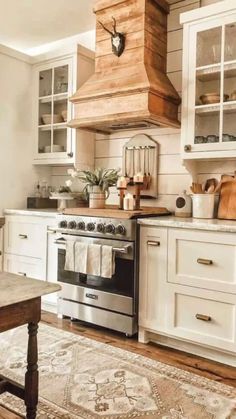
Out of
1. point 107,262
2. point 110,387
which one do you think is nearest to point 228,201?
point 107,262

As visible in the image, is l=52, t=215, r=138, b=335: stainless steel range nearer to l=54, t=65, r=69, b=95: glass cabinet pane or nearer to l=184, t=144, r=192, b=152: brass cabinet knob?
l=184, t=144, r=192, b=152: brass cabinet knob

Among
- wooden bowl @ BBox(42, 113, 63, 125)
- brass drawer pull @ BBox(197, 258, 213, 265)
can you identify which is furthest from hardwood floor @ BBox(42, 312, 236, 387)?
wooden bowl @ BBox(42, 113, 63, 125)

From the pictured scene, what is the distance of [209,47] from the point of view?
2.73 meters

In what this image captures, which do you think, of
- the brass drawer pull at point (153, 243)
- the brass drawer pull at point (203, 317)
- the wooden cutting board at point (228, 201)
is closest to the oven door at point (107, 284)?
the brass drawer pull at point (153, 243)

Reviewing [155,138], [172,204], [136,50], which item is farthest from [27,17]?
[172,204]

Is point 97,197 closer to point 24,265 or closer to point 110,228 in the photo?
point 110,228

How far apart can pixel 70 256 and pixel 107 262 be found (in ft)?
1.26

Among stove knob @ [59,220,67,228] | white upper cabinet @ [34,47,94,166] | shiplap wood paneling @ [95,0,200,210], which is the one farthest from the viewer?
white upper cabinet @ [34,47,94,166]

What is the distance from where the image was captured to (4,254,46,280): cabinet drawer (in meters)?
3.40

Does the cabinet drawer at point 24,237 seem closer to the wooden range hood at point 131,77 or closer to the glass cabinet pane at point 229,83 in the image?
the wooden range hood at point 131,77

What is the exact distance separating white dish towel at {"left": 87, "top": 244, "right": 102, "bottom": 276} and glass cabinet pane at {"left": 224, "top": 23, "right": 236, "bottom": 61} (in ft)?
5.61

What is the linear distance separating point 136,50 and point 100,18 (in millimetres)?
548

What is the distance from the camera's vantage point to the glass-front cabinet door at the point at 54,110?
3625 millimetres

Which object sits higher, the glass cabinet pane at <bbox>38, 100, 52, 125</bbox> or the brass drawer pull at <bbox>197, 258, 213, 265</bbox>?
the glass cabinet pane at <bbox>38, 100, 52, 125</bbox>
